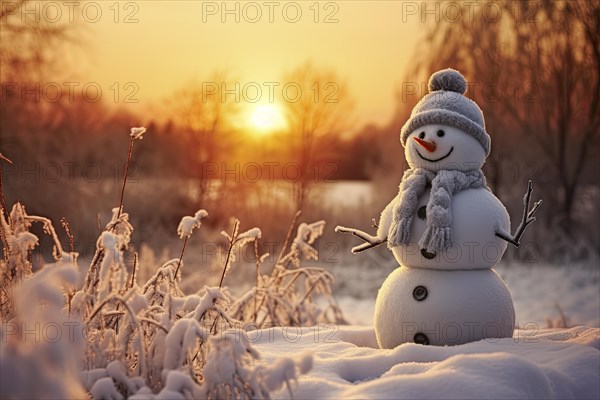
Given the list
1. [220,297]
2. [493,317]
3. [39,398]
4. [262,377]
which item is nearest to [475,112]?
[493,317]

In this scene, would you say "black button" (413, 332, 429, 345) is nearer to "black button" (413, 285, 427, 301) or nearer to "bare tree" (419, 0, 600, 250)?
"black button" (413, 285, 427, 301)

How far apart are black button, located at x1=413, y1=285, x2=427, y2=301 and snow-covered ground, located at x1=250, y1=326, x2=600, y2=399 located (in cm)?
42

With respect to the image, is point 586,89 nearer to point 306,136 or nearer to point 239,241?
point 306,136

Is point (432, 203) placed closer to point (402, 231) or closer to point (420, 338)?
point (402, 231)

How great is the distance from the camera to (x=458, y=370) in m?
3.02

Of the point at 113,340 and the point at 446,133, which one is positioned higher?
the point at 446,133

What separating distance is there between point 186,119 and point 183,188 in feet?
5.05

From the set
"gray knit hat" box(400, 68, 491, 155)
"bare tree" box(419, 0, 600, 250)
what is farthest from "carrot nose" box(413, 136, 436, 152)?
"bare tree" box(419, 0, 600, 250)

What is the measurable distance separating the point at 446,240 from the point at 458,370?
1.04m

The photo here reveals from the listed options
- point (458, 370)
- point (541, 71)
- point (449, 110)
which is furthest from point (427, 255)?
point (541, 71)

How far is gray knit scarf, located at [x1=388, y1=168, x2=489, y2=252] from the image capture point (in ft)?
12.8

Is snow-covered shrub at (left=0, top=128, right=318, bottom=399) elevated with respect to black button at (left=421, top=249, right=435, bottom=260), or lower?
lower

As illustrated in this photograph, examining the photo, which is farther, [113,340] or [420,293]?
[420,293]

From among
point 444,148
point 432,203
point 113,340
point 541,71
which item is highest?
point 541,71
